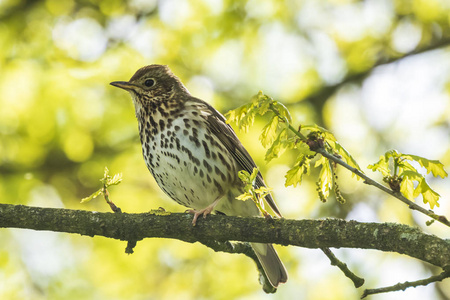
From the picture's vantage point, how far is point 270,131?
12.0 ft

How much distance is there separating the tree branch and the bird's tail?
1015mm

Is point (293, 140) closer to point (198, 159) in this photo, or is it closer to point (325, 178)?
point (325, 178)

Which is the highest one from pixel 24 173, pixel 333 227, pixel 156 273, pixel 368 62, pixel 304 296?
pixel 368 62

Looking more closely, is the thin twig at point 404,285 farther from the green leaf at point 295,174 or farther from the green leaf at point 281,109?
the green leaf at point 281,109

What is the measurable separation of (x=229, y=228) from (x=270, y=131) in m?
1.00

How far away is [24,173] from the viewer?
7.95 meters

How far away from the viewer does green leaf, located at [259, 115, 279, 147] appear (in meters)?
3.61

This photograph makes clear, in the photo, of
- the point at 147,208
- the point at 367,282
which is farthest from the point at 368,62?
the point at 147,208

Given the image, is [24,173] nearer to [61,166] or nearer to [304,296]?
[61,166]

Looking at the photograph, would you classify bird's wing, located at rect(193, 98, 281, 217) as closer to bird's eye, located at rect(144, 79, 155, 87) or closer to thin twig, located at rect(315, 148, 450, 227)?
bird's eye, located at rect(144, 79, 155, 87)

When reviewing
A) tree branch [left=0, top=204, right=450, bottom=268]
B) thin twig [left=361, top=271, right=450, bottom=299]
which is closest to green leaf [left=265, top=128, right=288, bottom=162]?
tree branch [left=0, top=204, right=450, bottom=268]

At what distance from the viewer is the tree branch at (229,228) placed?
11.8 feet

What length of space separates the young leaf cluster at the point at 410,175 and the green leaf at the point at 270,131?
64 cm

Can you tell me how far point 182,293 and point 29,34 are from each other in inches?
173
